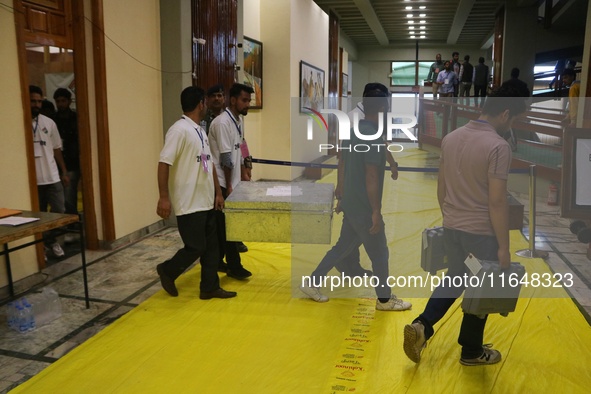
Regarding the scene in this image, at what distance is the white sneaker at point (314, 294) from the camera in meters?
3.68

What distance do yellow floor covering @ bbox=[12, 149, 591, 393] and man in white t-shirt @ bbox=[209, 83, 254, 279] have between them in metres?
0.24

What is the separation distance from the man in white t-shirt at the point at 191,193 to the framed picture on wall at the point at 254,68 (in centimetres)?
466

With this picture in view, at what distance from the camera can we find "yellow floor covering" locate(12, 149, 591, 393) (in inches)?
101

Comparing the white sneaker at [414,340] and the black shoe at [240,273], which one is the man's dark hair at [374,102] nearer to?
the white sneaker at [414,340]

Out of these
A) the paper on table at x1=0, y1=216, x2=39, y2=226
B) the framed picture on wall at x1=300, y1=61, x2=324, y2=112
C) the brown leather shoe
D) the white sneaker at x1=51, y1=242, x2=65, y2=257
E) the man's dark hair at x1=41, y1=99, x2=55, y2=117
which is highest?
the framed picture on wall at x1=300, y1=61, x2=324, y2=112

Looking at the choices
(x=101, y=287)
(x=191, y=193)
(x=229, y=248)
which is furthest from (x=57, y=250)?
(x=191, y=193)

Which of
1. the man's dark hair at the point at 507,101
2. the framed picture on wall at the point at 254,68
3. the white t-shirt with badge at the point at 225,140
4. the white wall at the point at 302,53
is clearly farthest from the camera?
the white wall at the point at 302,53

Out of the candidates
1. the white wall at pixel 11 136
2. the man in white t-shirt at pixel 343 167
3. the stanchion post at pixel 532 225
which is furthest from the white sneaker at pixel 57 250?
the stanchion post at pixel 532 225

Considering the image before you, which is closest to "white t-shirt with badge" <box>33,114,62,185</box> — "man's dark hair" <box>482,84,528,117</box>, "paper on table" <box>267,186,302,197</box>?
"paper on table" <box>267,186,302,197</box>

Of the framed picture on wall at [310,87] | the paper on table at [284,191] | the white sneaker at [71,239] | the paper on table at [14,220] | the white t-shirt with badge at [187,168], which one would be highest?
the framed picture on wall at [310,87]

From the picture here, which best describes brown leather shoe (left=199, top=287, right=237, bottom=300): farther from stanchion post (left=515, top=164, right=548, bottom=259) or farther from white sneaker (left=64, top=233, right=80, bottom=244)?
stanchion post (left=515, top=164, right=548, bottom=259)

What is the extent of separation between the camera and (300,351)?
2926mm

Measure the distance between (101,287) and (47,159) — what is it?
1.33 metres

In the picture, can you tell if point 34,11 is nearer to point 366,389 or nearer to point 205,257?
point 205,257
